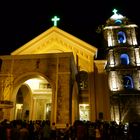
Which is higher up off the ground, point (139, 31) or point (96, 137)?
point (139, 31)

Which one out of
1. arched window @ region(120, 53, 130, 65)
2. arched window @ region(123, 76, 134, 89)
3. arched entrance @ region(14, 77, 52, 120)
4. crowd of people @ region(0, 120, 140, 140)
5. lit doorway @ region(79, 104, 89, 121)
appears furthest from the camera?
arched window @ region(120, 53, 130, 65)

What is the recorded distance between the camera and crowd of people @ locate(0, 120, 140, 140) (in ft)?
33.1

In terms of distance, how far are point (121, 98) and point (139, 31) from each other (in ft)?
33.8

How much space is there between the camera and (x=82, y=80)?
2320 cm

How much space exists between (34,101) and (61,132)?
9015 mm

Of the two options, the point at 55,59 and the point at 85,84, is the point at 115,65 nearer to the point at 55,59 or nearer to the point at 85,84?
the point at 85,84

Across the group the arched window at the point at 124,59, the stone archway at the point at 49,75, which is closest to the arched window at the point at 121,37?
the arched window at the point at 124,59

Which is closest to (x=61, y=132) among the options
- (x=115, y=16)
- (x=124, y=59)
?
(x=124, y=59)

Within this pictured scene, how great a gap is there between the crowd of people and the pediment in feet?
35.9

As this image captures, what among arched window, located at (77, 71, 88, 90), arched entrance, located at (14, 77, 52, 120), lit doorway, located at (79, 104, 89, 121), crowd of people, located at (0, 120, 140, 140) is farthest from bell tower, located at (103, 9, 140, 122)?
crowd of people, located at (0, 120, 140, 140)

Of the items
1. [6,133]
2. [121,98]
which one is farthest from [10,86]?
[121,98]

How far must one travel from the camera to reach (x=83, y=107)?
22.4 m

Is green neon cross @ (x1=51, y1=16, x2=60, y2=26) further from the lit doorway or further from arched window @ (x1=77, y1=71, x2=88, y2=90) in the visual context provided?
the lit doorway

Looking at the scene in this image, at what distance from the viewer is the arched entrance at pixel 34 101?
22.0 m
